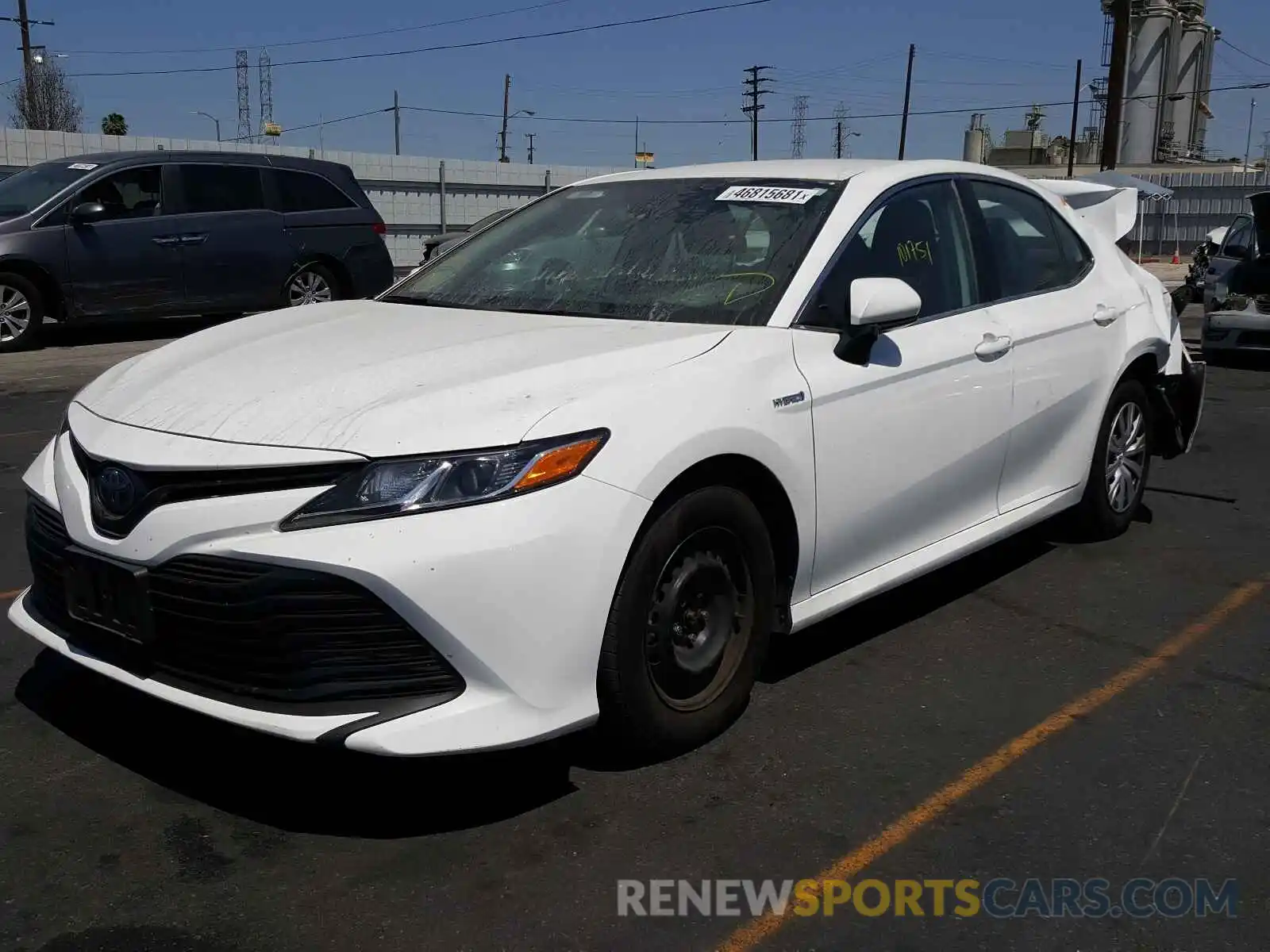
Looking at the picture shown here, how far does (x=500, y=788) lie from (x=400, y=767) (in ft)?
0.99

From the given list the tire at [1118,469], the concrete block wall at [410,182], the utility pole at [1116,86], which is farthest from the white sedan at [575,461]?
the utility pole at [1116,86]

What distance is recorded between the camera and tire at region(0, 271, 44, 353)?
1180cm

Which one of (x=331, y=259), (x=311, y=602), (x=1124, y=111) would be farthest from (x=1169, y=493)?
(x=1124, y=111)

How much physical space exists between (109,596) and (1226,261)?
13299 mm

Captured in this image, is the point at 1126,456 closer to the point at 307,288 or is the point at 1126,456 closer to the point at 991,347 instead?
the point at 991,347

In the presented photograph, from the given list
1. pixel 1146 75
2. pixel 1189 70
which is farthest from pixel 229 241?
pixel 1189 70

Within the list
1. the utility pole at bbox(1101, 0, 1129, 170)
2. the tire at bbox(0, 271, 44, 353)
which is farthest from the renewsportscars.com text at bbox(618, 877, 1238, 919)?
the utility pole at bbox(1101, 0, 1129, 170)

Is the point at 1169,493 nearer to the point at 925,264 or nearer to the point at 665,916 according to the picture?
the point at 925,264

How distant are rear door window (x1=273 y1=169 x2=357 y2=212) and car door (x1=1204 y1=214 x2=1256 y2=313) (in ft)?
29.7

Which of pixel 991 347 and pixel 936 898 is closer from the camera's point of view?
pixel 936 898

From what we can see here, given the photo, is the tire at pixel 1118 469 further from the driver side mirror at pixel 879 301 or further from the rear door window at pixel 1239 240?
the rear door window at pixel 1239 240

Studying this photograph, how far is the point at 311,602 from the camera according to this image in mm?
2775

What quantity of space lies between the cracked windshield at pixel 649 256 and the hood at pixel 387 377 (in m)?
0.17

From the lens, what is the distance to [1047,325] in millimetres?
4703
